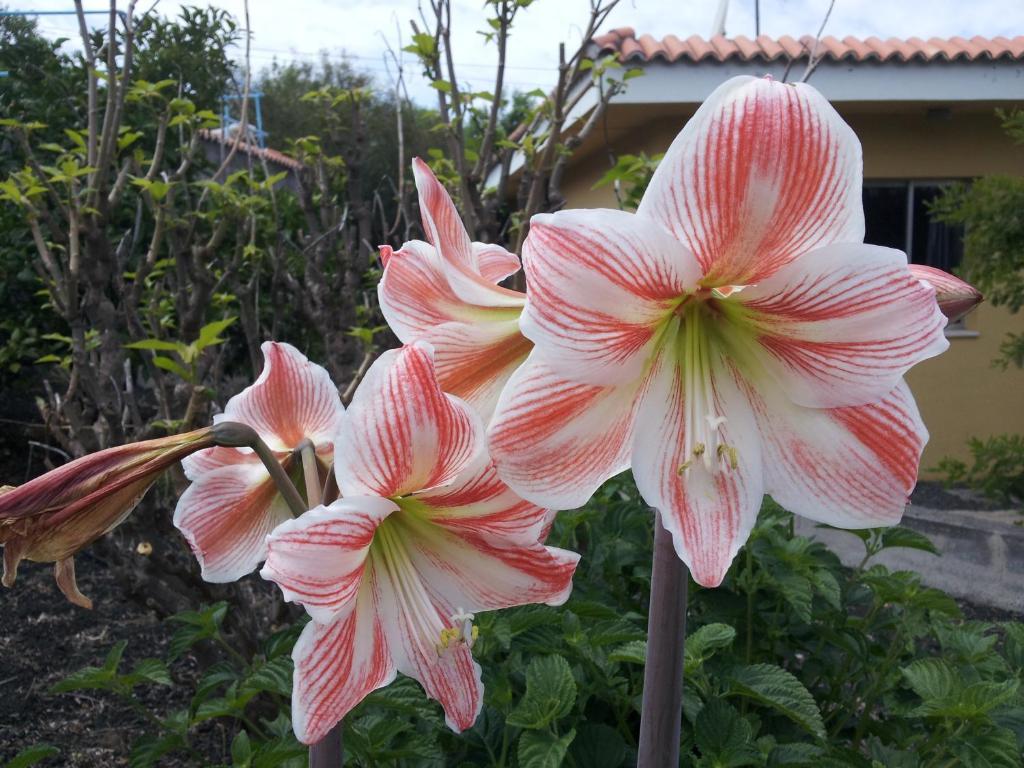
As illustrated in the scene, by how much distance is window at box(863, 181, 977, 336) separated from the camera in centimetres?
745

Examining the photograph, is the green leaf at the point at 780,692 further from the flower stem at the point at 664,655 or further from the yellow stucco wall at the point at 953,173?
the yellow stucco wall at the point at 953,173

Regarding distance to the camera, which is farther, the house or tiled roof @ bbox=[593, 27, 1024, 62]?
the house

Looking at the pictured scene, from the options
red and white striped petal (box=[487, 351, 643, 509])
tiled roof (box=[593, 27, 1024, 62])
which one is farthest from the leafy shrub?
tiled roof (box=[593, 27, 1024, 62])

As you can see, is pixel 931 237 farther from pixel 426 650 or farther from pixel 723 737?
pixel 426 650

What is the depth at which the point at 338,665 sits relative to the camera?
2.40ft

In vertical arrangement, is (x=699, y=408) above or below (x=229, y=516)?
above

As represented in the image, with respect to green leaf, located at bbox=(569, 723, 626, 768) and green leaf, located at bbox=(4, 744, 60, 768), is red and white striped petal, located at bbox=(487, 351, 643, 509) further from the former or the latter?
green leaf, located at bbox=(4, 744, 60, 768)

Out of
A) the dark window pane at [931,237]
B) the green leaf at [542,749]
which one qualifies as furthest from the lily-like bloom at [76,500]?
the dark window pane at [931,237]

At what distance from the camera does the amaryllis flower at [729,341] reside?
2.02 ft

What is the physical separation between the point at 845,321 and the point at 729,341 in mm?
111

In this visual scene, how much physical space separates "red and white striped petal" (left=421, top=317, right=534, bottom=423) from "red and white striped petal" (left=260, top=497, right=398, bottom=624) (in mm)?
113

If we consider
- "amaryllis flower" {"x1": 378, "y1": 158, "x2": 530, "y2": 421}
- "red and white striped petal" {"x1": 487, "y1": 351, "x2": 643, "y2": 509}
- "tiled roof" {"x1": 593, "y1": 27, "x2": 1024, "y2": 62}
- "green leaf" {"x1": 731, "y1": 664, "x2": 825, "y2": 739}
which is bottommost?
"green leaf" {"x1": 731, "y1": 664, "x2": 825, "y2": 739}

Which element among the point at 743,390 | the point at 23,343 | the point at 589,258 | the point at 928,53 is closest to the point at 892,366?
the point at 743,390

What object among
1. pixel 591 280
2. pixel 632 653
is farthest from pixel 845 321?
pixel 632 653
